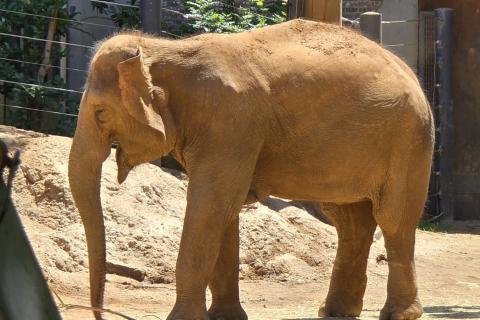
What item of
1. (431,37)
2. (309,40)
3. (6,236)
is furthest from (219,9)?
(6,236)

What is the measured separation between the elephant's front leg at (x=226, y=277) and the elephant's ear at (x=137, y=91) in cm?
100

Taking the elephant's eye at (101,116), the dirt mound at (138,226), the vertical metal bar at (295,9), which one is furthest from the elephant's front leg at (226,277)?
the vertical metal bar at (295,9)

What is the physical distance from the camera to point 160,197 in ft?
33.0

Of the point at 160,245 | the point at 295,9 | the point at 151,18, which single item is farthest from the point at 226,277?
the point at 295,9

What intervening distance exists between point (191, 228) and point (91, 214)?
57 cm

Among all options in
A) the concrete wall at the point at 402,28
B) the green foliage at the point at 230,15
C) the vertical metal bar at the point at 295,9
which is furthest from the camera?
the concrete wall at the point at 402,28

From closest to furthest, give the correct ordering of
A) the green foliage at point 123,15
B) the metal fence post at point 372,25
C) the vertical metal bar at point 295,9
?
the vertical metal bar at point 295,9, the metal fence post at point 372,25, the green foliage at point 123,15

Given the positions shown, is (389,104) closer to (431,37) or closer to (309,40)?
(309,40)

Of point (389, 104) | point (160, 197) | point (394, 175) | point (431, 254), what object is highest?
point (389, 104)

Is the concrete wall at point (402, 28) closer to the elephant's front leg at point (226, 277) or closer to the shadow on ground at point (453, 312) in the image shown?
the shadow on ground at point (453, 312)

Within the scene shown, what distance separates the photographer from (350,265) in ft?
25.9

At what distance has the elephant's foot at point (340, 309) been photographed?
25.6 ft

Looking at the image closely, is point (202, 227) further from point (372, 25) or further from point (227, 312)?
point (372, 25)

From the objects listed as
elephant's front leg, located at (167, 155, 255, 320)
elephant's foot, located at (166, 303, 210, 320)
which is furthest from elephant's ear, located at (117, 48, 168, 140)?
elephant's foot, located at (166, 303, 210, 320)
